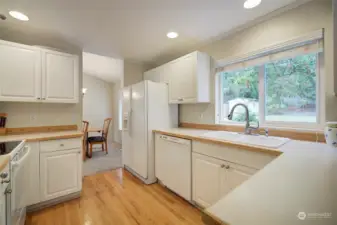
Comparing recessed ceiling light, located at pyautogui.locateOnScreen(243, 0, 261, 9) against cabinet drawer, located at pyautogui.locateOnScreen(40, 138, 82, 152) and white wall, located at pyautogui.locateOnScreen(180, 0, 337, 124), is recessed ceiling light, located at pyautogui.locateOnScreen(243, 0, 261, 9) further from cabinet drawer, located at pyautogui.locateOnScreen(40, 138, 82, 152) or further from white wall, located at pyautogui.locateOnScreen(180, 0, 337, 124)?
cabinet drawer, located at pyautogui.locateOnScreen(40, 138, 82, 152)

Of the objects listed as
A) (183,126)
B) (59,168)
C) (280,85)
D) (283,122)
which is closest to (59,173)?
(59,168)

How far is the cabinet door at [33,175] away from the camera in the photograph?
187cm

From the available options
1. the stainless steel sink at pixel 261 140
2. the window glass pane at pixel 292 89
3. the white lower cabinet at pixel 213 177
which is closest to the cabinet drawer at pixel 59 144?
the white lower cabinet at pixel 213 177

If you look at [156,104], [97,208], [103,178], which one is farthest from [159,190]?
[156,104]

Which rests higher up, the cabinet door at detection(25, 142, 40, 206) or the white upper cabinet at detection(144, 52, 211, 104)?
the white upper cabinet at detection(144, 52, 211, 104)

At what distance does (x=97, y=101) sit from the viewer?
20.4ft

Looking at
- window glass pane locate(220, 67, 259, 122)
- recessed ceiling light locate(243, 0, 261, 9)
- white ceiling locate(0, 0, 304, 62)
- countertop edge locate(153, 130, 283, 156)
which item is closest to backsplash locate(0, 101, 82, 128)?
white ceiling locate(0, 0, 304, 62)

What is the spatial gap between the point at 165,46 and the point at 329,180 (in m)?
2.58

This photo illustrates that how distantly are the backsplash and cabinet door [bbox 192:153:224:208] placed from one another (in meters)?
2.08

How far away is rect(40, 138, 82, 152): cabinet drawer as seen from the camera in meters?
1.95

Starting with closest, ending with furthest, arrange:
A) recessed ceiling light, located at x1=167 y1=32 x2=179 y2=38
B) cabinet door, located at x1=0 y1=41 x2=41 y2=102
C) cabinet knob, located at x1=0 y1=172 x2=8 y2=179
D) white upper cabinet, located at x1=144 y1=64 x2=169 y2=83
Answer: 1. cabinet knob, located at x1=0 y1=172 x2=8 y2=179
2. cabinet door, located at x1=0 y1=41 x2=41 y2=102
3. recessed ceiling light, located at x1=167 y1=32 x2=179 y2=38
4. white upper cabinet, located at x1=144 y1=64 x2=169 y2=83

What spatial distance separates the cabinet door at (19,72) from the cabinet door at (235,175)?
253 centimetres

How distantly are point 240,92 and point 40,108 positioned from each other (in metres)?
2.95

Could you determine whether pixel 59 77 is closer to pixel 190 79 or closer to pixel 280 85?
pixel 190 79
